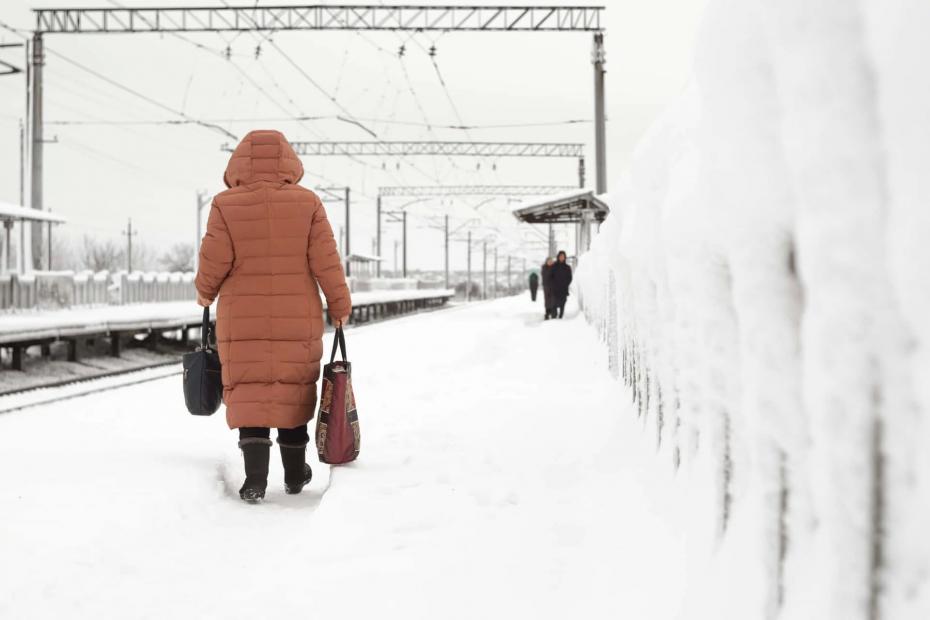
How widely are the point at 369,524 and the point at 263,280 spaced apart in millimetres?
1230

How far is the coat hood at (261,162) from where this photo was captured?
3.54m

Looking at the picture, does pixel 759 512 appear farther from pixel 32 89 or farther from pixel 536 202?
pixel 32 89

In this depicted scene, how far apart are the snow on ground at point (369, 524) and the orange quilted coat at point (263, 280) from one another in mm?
480

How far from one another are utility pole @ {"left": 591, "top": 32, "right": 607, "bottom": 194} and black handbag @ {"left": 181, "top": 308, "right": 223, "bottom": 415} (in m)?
13.3

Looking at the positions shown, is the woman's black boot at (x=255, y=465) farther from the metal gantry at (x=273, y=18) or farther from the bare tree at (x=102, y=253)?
the bare tree at (x=102, y=253)

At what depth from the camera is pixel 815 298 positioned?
1.14 meters

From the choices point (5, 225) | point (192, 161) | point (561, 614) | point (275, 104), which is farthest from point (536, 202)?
point (192, 161)

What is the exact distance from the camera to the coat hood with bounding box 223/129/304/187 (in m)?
3.54

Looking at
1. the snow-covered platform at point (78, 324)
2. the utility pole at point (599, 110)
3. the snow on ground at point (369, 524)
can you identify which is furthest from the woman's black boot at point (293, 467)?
the utility pole at point (599, 110)

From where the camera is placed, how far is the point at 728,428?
183 cm

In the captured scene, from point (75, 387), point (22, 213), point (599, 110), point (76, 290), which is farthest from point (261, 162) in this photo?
point (76, 290)

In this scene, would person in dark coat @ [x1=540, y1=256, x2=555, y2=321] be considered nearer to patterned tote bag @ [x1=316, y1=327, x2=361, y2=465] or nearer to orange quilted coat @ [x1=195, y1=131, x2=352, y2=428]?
patterned tote bag @ [x1=316, y1=327, x2=361, y2=465]

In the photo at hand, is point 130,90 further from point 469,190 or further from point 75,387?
point 469,190

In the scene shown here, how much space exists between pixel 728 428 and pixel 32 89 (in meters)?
17.8
